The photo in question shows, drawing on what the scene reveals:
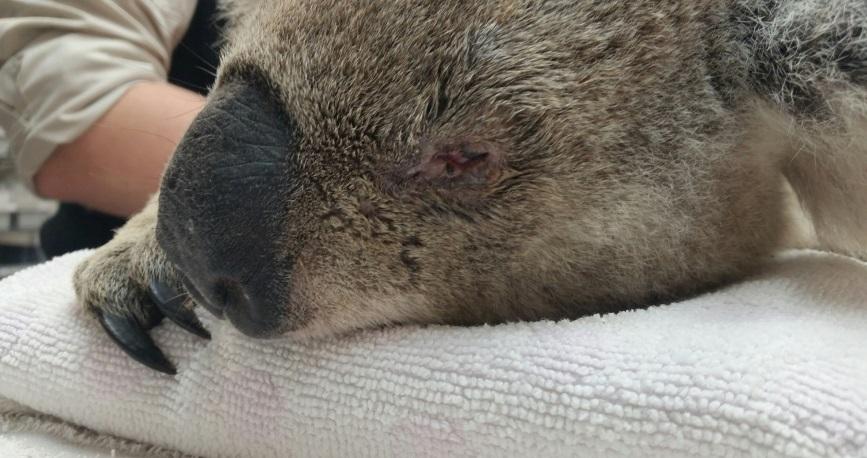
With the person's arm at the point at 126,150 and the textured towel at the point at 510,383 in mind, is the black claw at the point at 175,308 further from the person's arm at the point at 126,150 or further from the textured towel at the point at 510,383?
the person's arm at the point at 126,150

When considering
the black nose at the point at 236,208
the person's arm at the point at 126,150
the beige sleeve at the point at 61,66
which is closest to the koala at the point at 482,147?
the black nose at the point at 236,208

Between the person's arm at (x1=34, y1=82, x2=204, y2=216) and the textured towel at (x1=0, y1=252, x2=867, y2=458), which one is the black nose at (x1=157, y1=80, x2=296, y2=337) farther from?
the person's arm at (x1=34, y1=82, x2=204, y2=216)

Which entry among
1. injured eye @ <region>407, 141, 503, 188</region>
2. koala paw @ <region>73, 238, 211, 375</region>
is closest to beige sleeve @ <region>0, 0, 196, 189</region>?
koala paw @ <region>73, 238, 211, 375</region>

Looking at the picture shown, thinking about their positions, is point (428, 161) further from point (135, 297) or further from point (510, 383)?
point (135, 297)

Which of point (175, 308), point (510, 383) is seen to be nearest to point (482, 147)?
point (510, 383)

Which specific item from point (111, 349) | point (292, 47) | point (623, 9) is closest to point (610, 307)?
point (623, 9)

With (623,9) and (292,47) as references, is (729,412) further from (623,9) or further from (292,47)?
(292,47)
